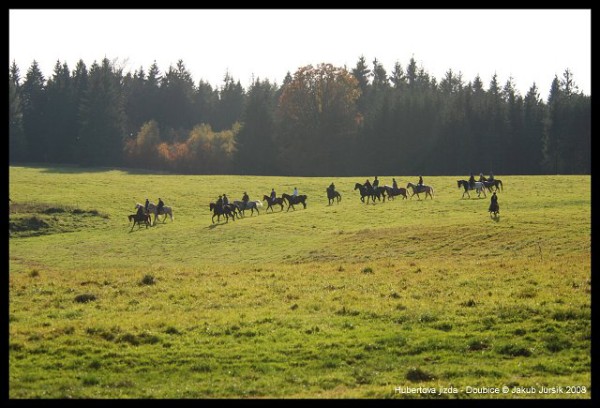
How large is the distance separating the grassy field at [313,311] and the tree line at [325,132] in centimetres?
5986

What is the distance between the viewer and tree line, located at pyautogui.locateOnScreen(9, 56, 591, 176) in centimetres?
10375

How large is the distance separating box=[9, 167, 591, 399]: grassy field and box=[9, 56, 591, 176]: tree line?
59864 millimetres

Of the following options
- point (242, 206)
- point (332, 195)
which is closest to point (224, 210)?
point (242, 206)

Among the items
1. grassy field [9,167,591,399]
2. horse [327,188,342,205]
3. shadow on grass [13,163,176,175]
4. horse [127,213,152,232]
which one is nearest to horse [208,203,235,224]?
horse [127,213,152,232]

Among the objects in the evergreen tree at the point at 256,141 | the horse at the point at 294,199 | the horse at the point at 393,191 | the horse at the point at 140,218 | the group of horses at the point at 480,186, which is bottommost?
the horse at the point at 140,218

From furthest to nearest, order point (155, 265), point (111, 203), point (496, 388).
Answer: point (111, 203)
point (155, 265)
point (496, 388)

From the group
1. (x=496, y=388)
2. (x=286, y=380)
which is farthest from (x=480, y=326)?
(x=286, y=380)

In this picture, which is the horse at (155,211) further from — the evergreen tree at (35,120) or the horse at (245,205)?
the evergreen tree at (35,120)

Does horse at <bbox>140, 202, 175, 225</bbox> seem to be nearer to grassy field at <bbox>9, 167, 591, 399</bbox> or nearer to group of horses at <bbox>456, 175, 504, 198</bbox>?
grassy field at <bbox>9, 167, 591, 399</bbox>

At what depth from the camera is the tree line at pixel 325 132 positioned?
10375 centimetres

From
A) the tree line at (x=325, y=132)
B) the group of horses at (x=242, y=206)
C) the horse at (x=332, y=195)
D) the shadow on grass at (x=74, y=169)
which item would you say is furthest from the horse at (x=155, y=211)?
the tree line at (x=325, y=132)
